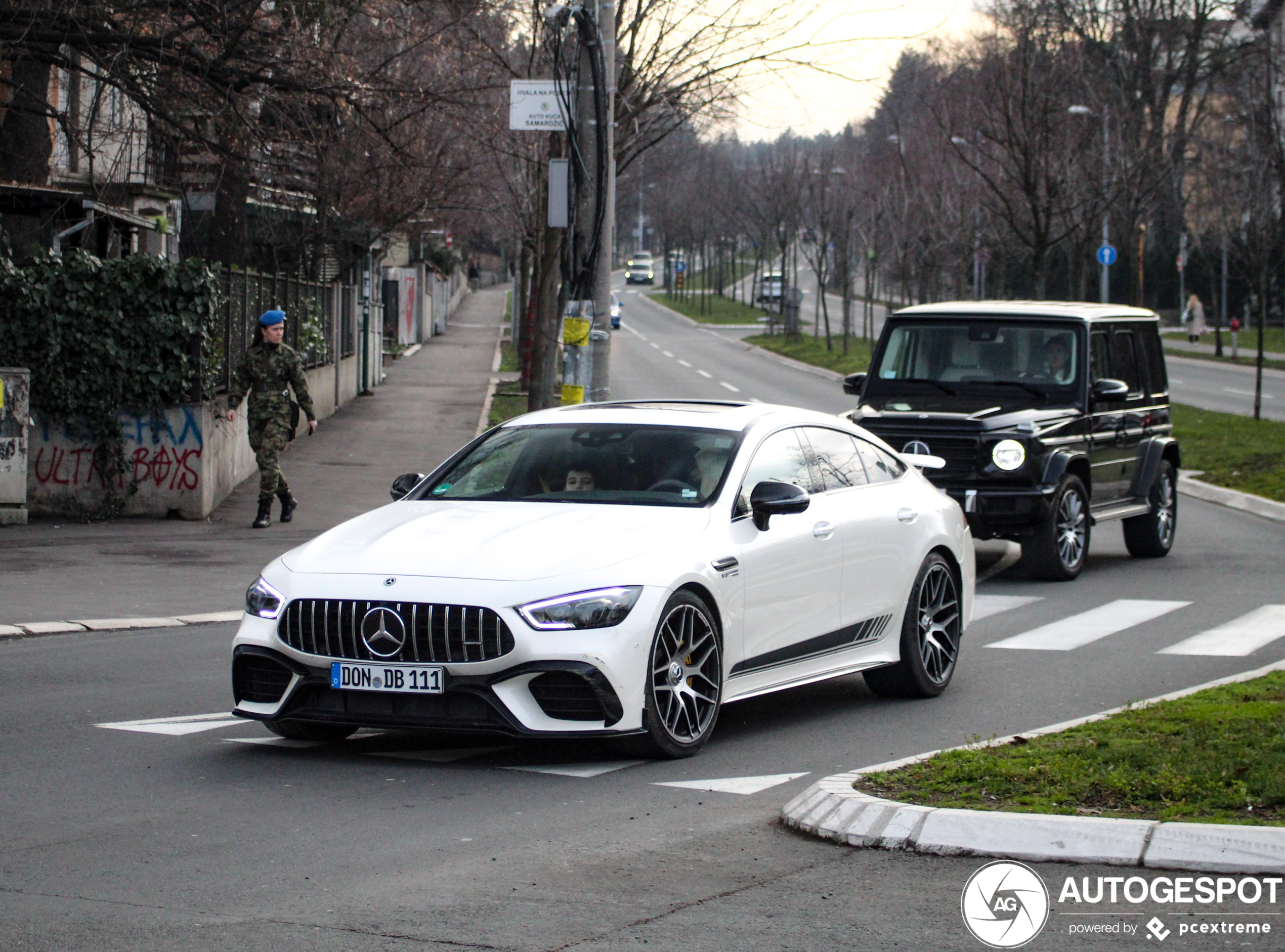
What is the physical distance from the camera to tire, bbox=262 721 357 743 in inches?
286

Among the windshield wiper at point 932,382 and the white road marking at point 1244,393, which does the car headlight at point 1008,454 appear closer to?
the windshield wiper at point 932,382

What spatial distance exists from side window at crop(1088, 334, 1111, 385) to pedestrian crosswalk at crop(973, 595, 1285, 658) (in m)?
2.28

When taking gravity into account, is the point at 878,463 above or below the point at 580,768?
above

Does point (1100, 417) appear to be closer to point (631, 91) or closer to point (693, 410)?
point (693, 410)

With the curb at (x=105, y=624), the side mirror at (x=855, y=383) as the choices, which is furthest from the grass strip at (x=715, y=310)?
the curb at (x=105, y=624)

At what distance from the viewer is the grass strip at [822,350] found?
49928mm

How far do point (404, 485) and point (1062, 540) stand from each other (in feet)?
22.7

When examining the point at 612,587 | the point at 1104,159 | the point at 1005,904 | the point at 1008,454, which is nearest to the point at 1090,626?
the point at 1008,454

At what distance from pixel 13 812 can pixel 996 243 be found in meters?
45.5

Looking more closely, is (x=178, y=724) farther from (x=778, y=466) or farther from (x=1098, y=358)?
(x=1098, y=358)

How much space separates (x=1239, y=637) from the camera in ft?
36.1

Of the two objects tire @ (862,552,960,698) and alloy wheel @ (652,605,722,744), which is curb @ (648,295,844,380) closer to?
tire @ (862,552,960,698)

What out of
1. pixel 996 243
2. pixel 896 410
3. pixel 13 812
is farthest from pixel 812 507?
pixel 996 243

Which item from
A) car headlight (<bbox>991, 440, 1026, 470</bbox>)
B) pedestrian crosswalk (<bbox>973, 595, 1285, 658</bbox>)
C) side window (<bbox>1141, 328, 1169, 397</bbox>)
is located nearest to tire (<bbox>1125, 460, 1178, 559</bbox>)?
side window (<bbox>1141, 328, 1169, 397</bbox>)
